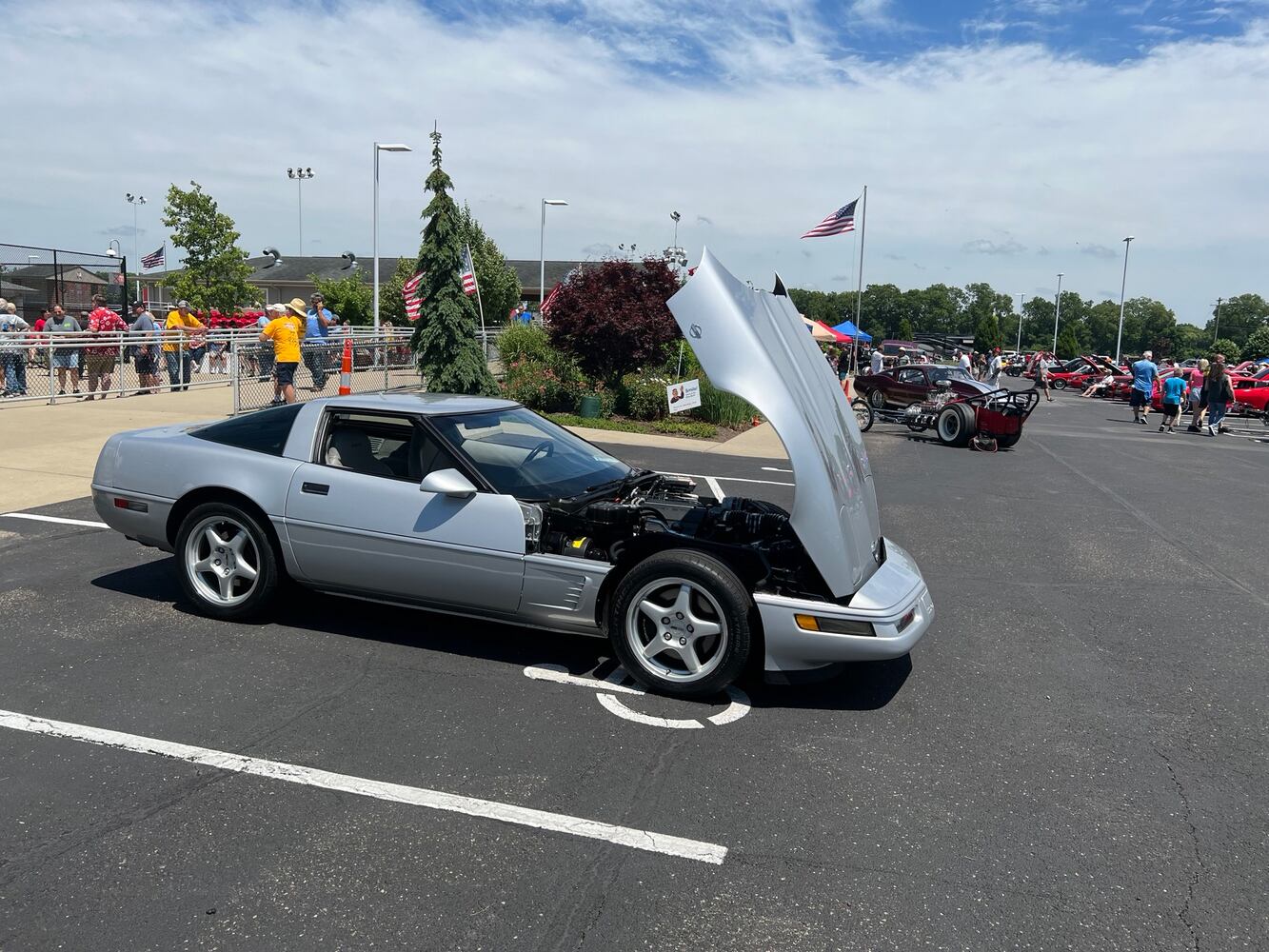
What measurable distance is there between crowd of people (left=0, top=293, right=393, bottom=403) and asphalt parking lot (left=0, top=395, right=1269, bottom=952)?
29.0 ft

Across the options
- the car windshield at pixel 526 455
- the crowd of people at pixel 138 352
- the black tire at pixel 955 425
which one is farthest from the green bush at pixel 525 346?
the car windshield at pixel 526 455

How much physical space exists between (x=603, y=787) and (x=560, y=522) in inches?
61.4

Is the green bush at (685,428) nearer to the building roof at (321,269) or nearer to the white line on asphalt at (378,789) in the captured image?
the white line on asphalt at (378,789)

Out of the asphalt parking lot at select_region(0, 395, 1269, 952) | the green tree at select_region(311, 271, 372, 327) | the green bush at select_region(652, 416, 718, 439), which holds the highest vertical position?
the green tree at select_region(311, 271, 372, 327)

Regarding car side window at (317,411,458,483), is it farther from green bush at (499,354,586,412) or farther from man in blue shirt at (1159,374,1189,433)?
man in blue shirt at (1159,374,1189,433)

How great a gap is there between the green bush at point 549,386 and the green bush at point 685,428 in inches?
75.2

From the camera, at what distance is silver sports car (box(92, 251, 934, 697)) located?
451cm

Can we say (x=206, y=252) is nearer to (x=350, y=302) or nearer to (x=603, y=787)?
(x=350, y=302)

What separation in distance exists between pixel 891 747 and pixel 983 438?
13.9 metres

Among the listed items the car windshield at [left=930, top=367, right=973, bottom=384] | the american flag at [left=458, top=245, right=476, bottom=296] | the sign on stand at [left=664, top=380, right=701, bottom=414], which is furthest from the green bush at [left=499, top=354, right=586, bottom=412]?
the sign on stand at [left=664, top=380, right=701, bottom=414]

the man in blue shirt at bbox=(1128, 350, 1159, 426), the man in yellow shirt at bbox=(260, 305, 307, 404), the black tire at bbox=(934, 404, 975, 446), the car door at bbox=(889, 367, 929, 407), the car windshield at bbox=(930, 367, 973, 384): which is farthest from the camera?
the man in blue shirt at bbox=(1128, 350, 1159, 426)

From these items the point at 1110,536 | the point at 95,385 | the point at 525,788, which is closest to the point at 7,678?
the point at 525,788

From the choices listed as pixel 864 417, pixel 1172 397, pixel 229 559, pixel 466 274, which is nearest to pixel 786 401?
pixel 229 559

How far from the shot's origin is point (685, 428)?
17359 millimetres
